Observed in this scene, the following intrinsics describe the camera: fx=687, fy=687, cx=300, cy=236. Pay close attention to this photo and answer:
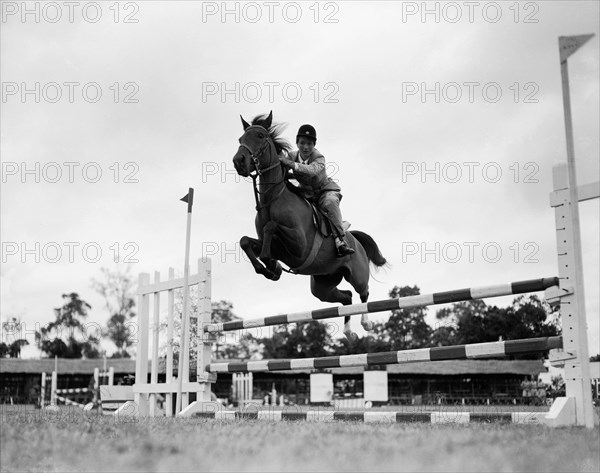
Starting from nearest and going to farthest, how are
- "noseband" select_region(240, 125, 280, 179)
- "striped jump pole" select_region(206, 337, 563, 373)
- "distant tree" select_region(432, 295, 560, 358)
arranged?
"striped jump pole" select_region(206, 337, 563, 373) < "noseband" select_region(240, 125, 280, 179) < "distant tree" select_region(432, 295, 560, 358)

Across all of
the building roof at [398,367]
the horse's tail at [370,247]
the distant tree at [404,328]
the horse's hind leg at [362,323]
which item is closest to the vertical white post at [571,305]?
the horse's hind leg at [362,323]

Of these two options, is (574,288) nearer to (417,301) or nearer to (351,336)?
(417,301)

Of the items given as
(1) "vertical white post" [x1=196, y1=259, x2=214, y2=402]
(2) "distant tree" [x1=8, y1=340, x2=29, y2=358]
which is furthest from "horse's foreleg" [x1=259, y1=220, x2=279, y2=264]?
(2) "distant tree" [x1=8, y1=340, x2=29, y2=358]

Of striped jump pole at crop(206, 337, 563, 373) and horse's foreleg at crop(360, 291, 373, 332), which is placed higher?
horse's foreleg at crop(360, 291, 373, 332)

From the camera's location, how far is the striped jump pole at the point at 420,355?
4.28 m

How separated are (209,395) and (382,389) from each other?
1949 cm

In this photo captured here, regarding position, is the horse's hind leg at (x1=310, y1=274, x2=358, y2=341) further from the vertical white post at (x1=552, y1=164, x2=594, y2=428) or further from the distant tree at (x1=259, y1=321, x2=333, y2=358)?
the distant tree at (x1=259, y1=321, x2=333, y2=358)

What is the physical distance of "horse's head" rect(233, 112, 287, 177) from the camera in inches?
193

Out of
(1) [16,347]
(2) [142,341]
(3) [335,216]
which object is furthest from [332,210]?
(1) [16,347]

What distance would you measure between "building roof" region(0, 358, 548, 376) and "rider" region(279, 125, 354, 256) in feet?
83.7

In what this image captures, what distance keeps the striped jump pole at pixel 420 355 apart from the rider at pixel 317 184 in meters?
0.95

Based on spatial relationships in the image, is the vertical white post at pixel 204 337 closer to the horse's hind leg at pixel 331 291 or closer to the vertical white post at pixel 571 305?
the horse's hind leg at pixel 331 291

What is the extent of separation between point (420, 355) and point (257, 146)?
6.37 feet

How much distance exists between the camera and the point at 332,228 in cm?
577
